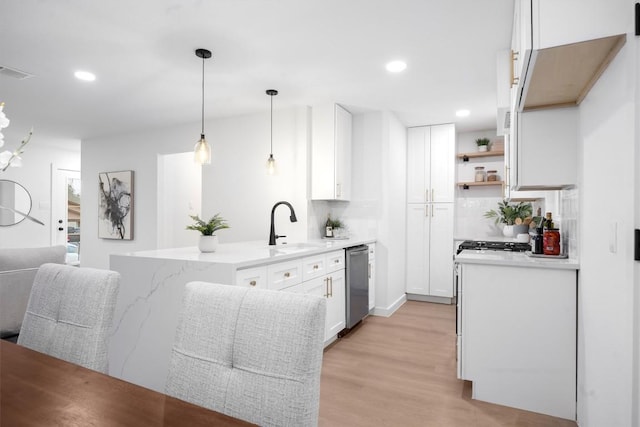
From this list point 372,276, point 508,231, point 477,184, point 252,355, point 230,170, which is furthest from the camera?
point 477,184

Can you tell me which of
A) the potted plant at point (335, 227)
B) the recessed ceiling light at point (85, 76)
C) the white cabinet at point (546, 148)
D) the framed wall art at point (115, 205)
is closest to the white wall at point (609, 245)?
the white cabinet at point (546, 148)

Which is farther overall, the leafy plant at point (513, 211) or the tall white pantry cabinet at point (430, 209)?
the tall white pantry cabinet at point (430, 209)

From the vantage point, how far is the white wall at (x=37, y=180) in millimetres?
5977

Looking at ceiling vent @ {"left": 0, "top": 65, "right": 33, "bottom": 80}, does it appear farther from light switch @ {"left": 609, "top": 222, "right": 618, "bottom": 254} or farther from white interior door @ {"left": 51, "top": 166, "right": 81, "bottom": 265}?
light switch @ {"left": 609, "top": 222, "right": 618, "bottom": 254}

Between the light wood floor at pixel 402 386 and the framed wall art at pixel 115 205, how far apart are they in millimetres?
3768

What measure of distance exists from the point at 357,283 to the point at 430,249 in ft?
5.42

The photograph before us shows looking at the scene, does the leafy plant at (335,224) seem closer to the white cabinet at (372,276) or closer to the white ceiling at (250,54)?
the white cabinet at (372,276)

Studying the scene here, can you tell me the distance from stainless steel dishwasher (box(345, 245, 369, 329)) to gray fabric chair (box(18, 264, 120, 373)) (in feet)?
8.00

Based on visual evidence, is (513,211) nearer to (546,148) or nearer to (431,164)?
(431,164)

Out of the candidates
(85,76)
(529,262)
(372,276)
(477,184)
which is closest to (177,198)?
(85,76)

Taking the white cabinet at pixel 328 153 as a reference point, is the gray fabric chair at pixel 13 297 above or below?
below

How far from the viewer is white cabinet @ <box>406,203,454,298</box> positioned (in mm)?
4742

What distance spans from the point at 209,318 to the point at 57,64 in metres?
3.08

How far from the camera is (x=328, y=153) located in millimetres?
3955
